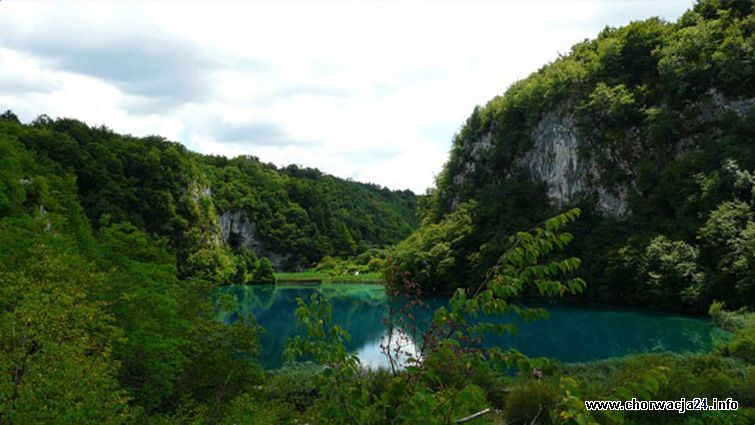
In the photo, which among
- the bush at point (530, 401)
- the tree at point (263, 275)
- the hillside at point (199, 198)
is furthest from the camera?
the tree at point (263, 275)

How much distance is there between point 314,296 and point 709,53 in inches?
2029

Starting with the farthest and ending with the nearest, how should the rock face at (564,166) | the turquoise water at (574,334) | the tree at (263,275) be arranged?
the tree at (263,275)
the rock face at (564,166)
the turquoise water at (574,334)

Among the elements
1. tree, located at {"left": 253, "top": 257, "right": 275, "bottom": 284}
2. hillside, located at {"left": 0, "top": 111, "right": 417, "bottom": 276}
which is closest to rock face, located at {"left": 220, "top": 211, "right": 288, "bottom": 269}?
hillside, located at {"left": 0, "top": 111, "right": 417, "bottom": 276}

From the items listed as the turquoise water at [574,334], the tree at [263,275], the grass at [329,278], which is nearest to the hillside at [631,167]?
the turquoise water at [574,334]

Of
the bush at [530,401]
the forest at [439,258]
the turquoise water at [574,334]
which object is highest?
the forest at [439,258]

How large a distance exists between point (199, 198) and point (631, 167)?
62689 millimetres

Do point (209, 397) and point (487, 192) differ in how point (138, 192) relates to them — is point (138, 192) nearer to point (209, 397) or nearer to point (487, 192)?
point (487, 192)

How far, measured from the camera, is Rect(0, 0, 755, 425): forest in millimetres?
3338

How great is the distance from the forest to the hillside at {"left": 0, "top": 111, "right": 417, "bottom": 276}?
1.16 feet

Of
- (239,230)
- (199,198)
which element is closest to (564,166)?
(199,198)

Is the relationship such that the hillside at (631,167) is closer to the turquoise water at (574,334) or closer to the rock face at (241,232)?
the turquoise water at (574,334)

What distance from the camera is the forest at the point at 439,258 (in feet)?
11.0

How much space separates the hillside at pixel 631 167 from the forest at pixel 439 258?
8.8 inches

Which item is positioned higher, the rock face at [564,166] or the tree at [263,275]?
the rock face at [564,166]
